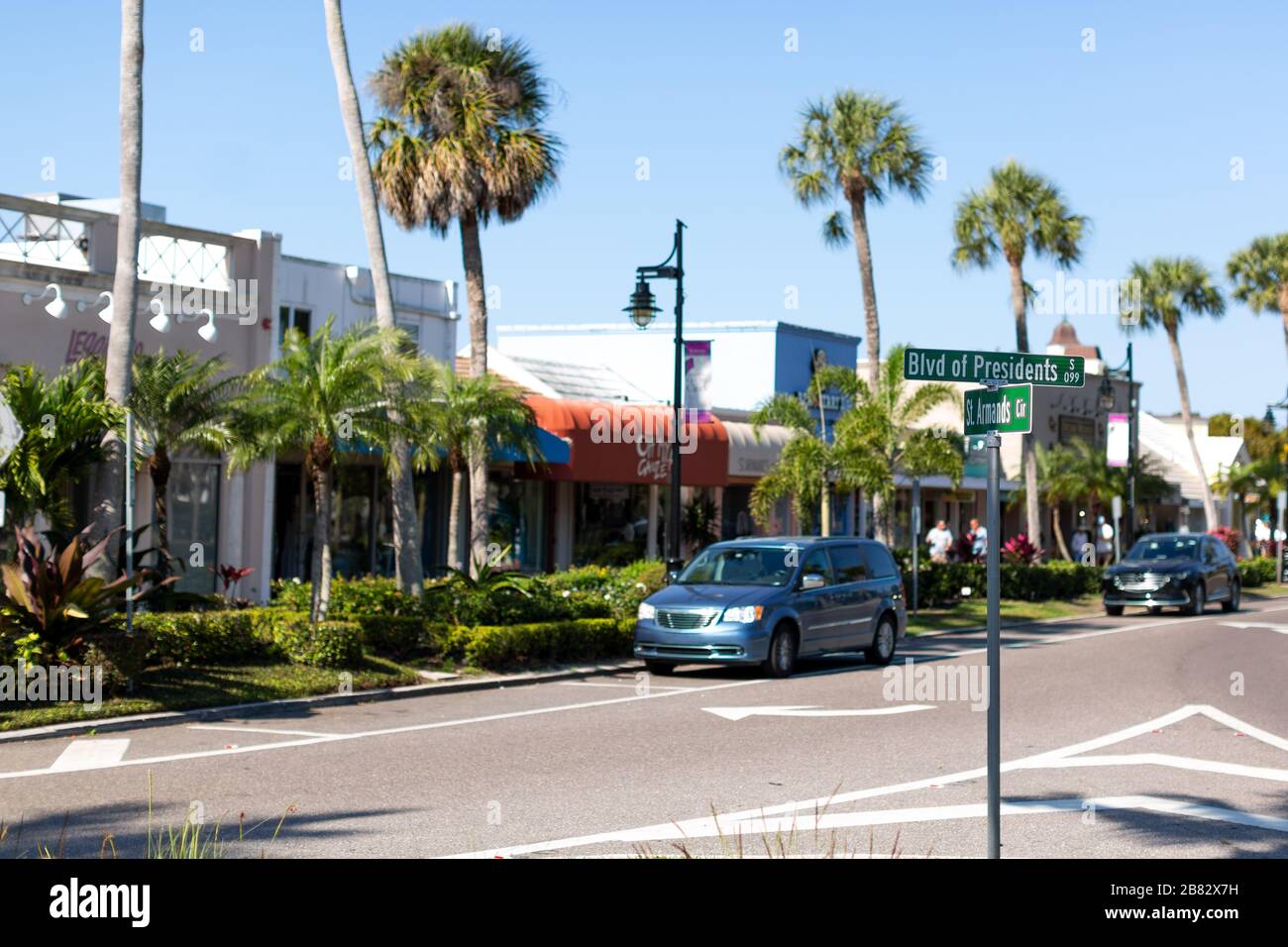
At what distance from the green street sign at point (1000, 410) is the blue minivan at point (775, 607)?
10559 mm

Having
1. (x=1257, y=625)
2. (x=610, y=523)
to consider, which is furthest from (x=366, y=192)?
(x=1257, y=625)

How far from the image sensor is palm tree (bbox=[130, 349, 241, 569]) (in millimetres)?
18141

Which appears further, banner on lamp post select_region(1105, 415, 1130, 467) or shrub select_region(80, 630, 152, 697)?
banner on lamp post select_region(1105, 415, 1130, 467)

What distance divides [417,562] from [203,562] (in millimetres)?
4791

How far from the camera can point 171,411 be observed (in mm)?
18375

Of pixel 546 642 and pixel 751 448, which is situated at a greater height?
pixel 751 448

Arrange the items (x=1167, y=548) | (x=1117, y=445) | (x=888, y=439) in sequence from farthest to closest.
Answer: (x=1117, y=445) < (x=1167, y=548) < (x=888, y=439)

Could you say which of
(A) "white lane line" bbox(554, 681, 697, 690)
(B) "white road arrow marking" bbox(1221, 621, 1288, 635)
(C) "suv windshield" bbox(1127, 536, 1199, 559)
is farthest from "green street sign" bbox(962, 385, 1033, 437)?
(C) "suv windshield" bbox(1127, 536, 1199, 559)

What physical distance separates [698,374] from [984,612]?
43.3 ft

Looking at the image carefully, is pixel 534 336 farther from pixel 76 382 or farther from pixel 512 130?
pixel 76 382

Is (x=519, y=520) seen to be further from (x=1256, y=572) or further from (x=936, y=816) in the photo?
(x=1256, y=572)

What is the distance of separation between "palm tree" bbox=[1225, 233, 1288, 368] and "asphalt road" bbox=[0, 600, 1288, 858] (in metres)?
41.3
